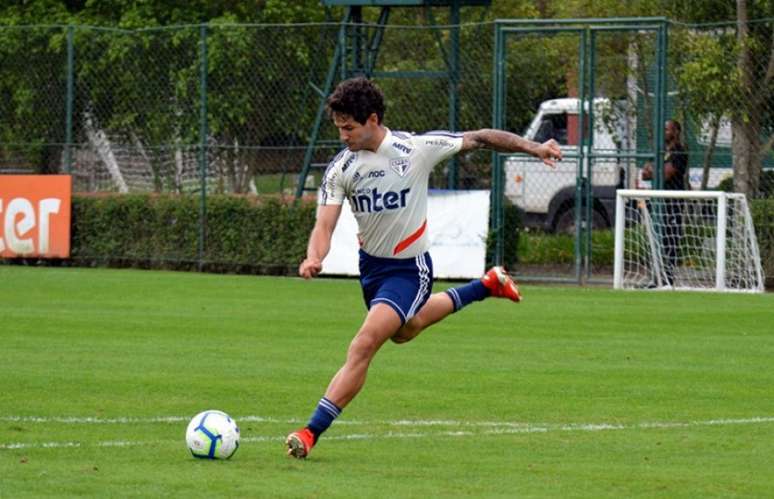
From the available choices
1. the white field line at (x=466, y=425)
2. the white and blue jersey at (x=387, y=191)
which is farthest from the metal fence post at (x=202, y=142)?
the white and blue jersey at (x=387, y=191)

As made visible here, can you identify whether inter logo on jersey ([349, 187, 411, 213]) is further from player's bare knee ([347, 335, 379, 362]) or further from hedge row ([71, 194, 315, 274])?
hedge row ([71, 194, 315, 274])

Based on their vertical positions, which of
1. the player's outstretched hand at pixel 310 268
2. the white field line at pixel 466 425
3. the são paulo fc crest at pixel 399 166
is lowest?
the white field line at pixel 466 425

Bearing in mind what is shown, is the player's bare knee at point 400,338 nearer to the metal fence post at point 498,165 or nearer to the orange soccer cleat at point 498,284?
the orange soccer cleat at point 498,284

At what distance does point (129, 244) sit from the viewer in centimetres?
2417

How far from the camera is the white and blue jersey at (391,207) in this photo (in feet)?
29.8

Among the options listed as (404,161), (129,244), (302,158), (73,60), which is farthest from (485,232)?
(404,161)

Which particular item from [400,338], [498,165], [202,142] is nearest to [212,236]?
[202,142]

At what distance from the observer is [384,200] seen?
9.13m

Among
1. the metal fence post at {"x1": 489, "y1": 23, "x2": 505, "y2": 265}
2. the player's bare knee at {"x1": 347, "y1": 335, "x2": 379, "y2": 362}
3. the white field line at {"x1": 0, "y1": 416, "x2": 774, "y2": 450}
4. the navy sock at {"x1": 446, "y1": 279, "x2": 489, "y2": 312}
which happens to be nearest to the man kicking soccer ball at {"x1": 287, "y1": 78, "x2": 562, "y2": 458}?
the player's bare knee at {"x1": 347, "y1": 335, "x2": 379, "y2": 362}

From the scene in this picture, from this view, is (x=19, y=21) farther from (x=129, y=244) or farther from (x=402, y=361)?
(x=402, y=361)

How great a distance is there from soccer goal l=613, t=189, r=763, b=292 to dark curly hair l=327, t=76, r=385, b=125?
1165cm

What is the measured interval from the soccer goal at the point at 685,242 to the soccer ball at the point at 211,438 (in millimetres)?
12506

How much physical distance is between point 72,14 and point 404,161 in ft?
85.7

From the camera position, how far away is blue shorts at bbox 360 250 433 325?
9.00 meters
